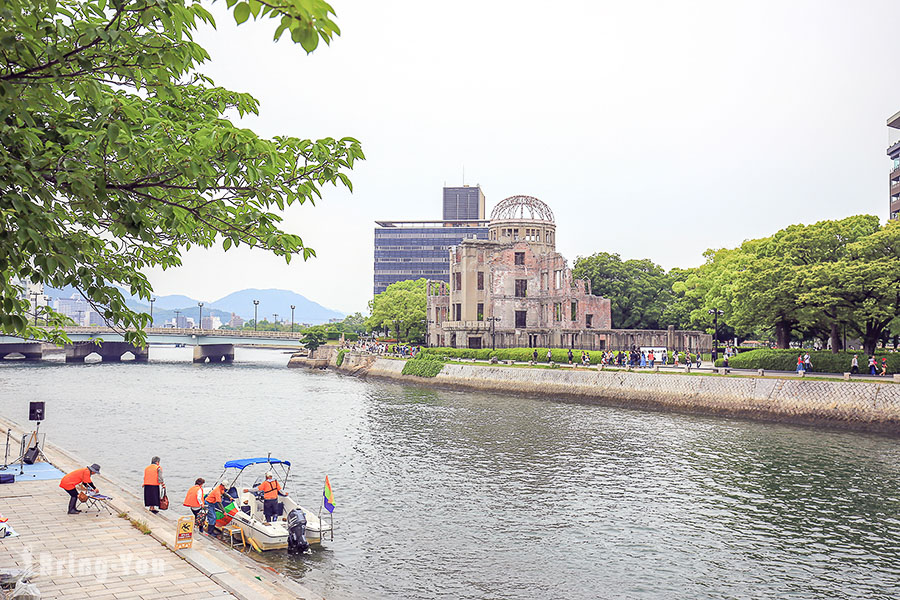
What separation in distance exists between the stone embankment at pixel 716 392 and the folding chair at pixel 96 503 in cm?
4121

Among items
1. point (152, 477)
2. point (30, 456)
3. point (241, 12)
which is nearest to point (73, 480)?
point (152, 477)

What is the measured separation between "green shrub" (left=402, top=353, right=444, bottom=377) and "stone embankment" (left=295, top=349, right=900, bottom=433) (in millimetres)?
3295

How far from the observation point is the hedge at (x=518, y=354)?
235 ft

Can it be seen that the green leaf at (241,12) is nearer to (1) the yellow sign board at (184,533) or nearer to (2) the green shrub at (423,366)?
(1) the yellow sign board at (184,533)

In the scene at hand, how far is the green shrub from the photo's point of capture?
8056 cm

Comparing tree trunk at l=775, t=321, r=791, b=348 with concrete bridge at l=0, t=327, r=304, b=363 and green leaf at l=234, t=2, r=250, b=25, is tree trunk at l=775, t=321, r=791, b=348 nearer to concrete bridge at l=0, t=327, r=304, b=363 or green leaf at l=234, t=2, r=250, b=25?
green leaf at l=234, t=2, r=250, b=25

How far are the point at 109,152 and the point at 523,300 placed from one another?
92.0m

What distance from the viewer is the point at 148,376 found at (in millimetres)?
92250

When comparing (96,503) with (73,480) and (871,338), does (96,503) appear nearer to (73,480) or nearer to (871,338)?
(73,480)

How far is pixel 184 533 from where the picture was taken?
15.9 m

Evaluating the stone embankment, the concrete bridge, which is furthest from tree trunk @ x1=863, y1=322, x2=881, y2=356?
the concrete bridge

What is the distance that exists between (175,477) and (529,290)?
74022 mm

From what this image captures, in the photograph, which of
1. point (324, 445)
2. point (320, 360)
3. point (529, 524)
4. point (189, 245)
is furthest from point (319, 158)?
point (320, 360)

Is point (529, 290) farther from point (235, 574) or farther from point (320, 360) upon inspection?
point (235, 574)
